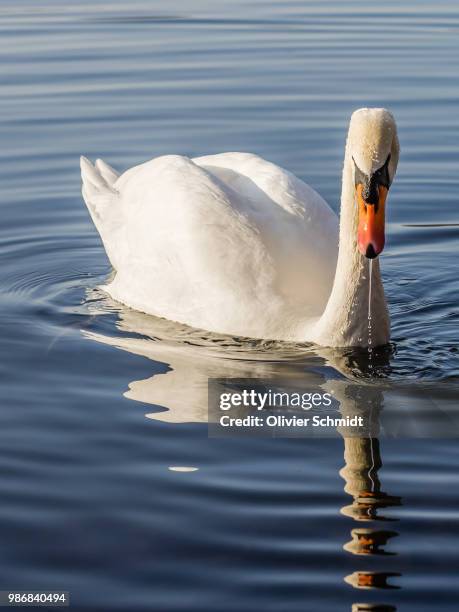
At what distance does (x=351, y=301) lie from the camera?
9.40 meters

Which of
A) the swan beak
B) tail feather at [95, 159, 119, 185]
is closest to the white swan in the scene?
the swan beak

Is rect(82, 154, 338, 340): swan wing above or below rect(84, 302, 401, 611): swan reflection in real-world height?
above

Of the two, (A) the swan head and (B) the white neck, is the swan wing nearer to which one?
(B) the white neck

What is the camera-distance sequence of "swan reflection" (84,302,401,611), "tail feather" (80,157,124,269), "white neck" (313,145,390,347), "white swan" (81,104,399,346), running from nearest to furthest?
1. "swan reflection" (84,302,401,611)
2. "white swan" (81,104,399,346)
3. "white neck" (313,145,390,347)
4. "tail feather" (80,157,124,269)

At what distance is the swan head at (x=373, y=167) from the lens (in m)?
8.66

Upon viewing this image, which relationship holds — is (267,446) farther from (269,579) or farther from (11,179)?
(11,179)

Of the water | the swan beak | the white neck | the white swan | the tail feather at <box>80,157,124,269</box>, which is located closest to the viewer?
the water

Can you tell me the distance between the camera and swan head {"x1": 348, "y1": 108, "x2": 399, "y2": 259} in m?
8.66

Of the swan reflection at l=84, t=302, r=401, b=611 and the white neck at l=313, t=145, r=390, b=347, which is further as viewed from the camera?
the white neck at l=313, t=145, r=390, b=347

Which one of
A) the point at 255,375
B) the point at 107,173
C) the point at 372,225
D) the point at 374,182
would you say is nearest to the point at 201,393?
the point at 255,375

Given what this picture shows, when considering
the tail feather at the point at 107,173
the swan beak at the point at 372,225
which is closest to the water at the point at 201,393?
the tail feather at the point at 107,173

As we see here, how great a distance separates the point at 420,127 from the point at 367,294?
707 cm

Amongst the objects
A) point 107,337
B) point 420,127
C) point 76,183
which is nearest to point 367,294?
point 107,337

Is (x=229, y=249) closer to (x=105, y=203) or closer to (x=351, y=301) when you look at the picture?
(x=351, y=301)
